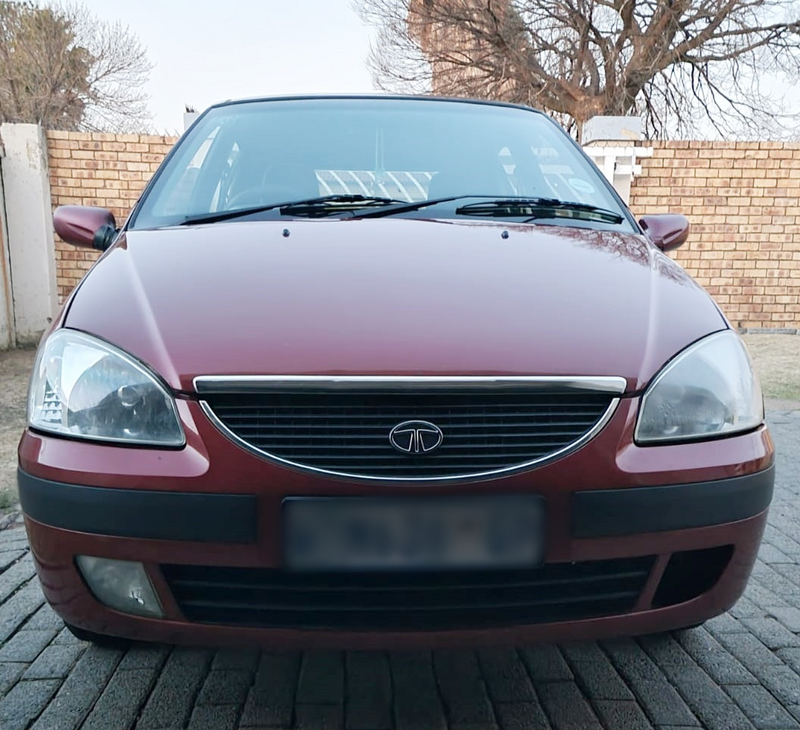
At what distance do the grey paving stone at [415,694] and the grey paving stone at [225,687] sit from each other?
371 mm

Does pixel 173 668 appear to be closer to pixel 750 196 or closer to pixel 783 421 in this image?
pixel 783 421

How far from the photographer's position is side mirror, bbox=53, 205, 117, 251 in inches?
90.0

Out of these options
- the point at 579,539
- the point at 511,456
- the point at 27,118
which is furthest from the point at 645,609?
the point at 27,118

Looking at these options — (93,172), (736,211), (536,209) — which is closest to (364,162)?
(536,209)

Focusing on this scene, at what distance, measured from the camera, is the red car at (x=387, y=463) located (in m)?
1.25

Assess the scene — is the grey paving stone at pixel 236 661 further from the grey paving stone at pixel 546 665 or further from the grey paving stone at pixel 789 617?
the grey paving stone at pixel 789 617

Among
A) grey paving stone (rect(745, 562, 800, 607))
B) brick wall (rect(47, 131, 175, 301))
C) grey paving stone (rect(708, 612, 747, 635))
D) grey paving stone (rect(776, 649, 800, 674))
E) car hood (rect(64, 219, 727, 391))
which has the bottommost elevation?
grey paving stone (rect(745, 562, 800, 607))

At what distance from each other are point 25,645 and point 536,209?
6.33ft

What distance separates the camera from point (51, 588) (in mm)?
1369

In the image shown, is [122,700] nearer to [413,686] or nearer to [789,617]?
[413,686]

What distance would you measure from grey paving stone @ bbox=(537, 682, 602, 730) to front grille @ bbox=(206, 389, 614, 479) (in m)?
0.74

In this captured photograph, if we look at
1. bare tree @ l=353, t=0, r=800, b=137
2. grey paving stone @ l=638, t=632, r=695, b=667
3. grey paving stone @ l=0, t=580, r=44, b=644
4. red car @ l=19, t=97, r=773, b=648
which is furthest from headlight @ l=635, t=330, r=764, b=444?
bare tree @ l=353, t=0, r=800, b=137

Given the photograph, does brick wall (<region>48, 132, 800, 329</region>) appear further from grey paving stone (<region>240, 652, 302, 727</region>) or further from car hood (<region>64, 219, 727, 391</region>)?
grey paving stone (<region>240, 652, 302, 727</region>)

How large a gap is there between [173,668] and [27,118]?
24.5 metres
